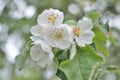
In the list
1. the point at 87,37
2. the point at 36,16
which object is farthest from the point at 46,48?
the point at 36,16

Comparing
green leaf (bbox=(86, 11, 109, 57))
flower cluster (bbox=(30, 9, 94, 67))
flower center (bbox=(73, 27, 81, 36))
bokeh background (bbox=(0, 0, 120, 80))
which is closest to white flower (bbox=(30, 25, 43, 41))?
flower cluster (bbox=(30, 9, 94, 67))

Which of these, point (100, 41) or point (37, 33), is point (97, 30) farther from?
point (37, 33)

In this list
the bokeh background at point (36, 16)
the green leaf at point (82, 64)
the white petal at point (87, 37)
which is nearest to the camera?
the green leaf at point (82, 64)

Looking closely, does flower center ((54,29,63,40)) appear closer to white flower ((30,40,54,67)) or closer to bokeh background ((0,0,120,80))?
white flower ((30,40,54,67))

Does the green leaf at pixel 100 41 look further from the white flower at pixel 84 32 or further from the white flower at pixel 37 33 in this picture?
the white flower at pixel 37 33

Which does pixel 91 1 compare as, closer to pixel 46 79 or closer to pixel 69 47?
pixel 46 79

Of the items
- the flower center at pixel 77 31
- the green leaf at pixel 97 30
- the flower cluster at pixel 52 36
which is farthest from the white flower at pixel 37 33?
the green leaf at pixel 97 30
